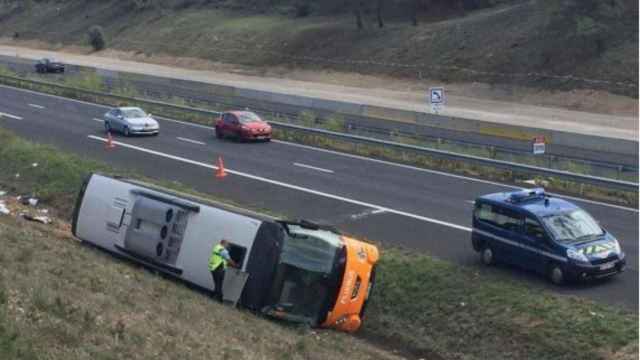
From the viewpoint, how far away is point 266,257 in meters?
16.9

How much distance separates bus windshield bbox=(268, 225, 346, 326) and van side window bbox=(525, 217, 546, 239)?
447 cm

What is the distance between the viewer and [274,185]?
30.2 m

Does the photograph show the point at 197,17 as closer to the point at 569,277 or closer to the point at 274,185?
the point at 274,185

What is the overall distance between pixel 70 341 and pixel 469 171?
2297cm

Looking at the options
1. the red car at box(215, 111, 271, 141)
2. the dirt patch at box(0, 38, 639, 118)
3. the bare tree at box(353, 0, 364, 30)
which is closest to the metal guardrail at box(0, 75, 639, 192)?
the red car at box(215, 111, 271, 141)

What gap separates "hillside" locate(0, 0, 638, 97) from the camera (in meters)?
56.1

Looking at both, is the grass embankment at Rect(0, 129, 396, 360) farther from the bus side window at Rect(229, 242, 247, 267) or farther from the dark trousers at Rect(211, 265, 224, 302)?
the bus side window at Rect(229, 242, 247, 267)

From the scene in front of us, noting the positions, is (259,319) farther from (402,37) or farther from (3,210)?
(402,37)

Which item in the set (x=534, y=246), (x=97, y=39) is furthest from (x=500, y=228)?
(x=97, y=39)

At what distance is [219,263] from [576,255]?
6.95m

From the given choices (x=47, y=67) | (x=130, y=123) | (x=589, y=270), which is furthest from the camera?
(x=47, y=67)

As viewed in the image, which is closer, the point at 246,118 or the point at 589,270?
the point at 589,270

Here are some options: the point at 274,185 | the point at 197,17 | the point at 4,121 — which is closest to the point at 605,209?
the point at 274,185

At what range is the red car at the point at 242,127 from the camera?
130 ft
